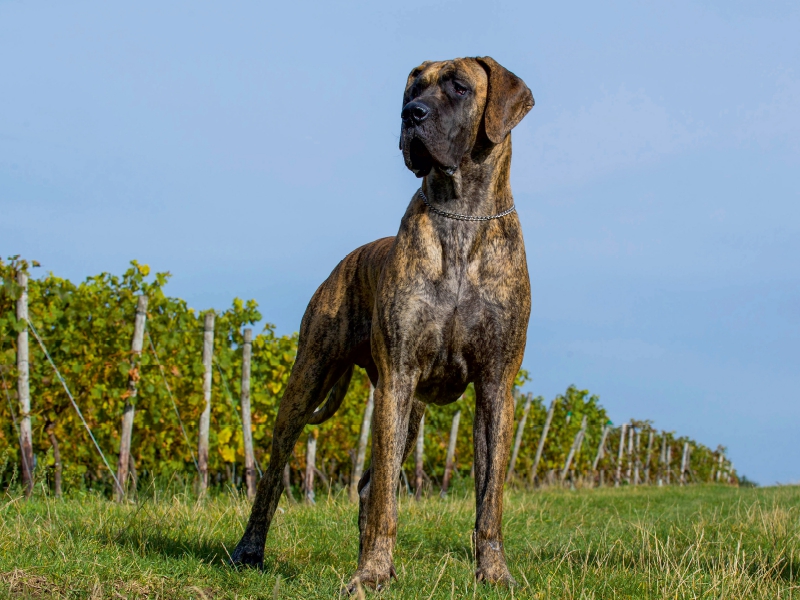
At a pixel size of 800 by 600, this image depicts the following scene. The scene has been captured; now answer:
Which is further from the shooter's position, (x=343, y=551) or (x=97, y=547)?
(x=343, y=551)

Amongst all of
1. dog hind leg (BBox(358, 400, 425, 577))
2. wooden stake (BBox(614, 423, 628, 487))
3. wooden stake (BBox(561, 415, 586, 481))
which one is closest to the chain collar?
dog hind leg (BBox(358, 400, 425, 577))

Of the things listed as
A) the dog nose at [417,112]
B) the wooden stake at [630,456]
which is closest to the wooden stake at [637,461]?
the wooden stake at [630,456]

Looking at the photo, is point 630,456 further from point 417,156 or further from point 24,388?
point 417,156

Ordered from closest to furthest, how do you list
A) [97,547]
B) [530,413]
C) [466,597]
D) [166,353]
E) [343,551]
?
[466,597], [97,547], [343,551], [166,353], [530,413]

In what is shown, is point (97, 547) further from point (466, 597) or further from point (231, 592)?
point (466, 597)

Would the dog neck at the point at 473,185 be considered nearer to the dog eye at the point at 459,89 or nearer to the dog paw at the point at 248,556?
the dog eye at the point at 459,89

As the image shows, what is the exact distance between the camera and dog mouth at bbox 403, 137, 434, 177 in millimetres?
4164

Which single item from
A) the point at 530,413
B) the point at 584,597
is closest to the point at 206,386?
the point at 584,597

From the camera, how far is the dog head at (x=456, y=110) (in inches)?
162

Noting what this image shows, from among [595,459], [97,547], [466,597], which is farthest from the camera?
[595,459]

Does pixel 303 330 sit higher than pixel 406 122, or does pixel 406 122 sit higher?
pixel 406 122

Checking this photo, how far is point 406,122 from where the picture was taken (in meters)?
4.14

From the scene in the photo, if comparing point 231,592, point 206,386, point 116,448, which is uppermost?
point 206,386

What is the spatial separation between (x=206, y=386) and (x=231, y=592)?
7.19 m
